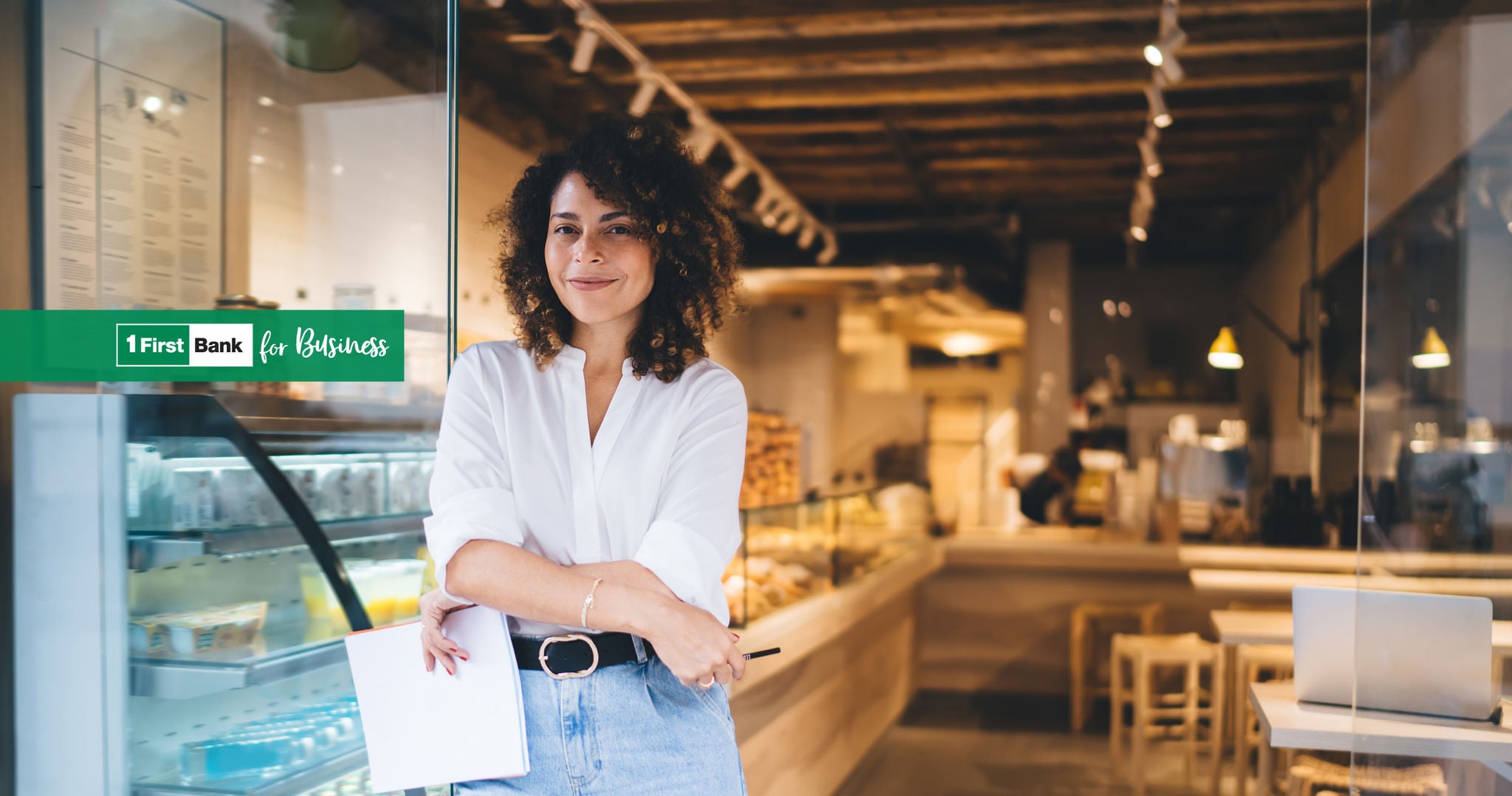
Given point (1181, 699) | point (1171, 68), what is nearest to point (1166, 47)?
point (1171, 68)

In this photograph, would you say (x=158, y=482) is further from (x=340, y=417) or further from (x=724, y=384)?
(x=724, y=384)

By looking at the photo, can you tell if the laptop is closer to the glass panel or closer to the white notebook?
the glass panel

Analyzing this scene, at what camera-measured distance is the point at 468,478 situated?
141 centimetres

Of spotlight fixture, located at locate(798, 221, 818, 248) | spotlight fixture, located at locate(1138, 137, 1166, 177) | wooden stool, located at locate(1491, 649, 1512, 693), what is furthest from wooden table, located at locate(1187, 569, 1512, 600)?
spotlight fixture, located at locate(798, 221, 818, 248)

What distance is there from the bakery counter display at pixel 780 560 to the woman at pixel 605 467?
170 cm

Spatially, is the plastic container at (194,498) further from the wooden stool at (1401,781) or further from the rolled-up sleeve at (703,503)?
the wooden stool at (1401,781)

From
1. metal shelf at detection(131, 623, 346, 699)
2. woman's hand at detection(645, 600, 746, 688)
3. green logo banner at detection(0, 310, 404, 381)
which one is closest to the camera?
woman's hand at detection(645, 600, 746, 688)

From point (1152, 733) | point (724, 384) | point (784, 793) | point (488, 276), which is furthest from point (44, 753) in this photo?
point (1152, 733)

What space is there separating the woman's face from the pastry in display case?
37.3 inches

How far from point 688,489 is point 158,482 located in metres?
1.38

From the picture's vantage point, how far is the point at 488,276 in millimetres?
5094

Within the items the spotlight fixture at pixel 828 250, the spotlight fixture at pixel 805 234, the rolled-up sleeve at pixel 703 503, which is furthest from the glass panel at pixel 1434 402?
the spotlight fixture at pixel 828 250

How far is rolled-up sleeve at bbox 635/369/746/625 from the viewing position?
4.43 feet

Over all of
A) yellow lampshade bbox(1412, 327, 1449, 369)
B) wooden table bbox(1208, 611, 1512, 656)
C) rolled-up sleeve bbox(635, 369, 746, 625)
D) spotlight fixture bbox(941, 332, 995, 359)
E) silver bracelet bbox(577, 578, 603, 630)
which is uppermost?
spotlight fixture bbox(941, 332, 995, 359)
